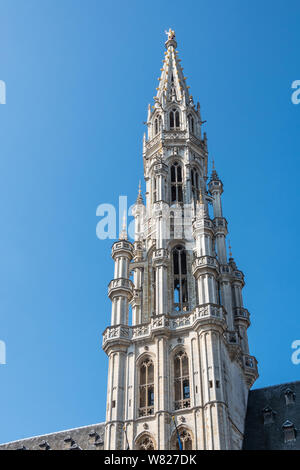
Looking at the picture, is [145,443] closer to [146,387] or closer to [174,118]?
[146,387]

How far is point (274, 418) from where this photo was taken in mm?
52094

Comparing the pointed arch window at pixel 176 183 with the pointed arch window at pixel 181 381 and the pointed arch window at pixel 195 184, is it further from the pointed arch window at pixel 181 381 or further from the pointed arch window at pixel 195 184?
the pointed arch window at pixel 181 381

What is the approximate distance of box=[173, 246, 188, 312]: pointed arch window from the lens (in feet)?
189

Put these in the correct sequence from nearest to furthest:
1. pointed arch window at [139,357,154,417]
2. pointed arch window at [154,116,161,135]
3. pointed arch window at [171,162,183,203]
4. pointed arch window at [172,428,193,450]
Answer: pointed arch window at [172,428,193,450], pointed arch window at [139,357,154,417], pointed arch window at [171,162,183,203], pointed arch window at [154,116,161,135]

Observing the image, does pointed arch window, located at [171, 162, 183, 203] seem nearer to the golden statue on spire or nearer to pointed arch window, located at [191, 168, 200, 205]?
pointed arch window, located at [191, 168, 200, 205]

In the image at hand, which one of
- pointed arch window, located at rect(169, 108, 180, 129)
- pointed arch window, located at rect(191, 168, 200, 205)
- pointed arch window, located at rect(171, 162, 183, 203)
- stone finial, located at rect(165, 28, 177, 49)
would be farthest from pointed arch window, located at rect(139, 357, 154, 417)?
stone finial, located at rect(165, 28, 177, 49)

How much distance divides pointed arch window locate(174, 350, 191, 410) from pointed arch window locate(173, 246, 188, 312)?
713 cm

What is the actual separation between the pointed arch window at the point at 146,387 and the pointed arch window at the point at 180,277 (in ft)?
24.7

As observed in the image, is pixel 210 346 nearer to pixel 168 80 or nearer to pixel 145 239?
pixel 145 239

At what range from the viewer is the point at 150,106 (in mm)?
75438

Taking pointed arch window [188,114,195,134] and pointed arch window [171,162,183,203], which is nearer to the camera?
pointed arch window [171,162,183,203]

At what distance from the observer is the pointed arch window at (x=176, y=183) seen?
64925 mm
